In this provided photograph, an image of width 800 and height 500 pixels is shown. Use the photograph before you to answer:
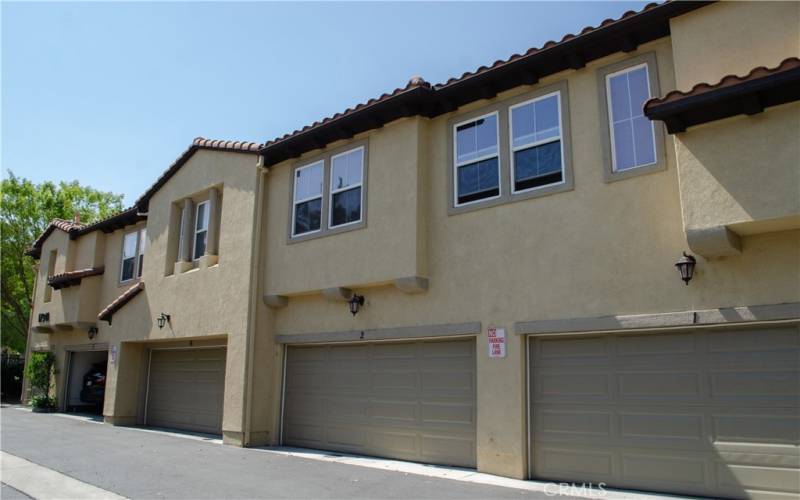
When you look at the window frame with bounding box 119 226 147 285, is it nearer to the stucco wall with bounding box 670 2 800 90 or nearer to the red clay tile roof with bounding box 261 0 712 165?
the red clay tile roof with bounding box 261 0 712 165

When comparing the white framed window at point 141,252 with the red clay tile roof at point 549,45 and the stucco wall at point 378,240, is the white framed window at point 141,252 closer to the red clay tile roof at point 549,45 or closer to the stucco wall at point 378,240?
the stucco wall at point 378,240

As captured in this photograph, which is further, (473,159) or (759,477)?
(473,159)

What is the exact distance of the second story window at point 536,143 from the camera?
9320 mm

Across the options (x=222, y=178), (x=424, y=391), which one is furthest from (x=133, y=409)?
(x=424, y=391)

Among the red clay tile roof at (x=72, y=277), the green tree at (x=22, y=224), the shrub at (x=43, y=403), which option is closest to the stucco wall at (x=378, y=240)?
the red clay tile roof at (x=72, y=277)

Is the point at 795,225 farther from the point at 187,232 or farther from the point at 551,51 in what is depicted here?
the point at 187,232

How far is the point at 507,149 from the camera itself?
32.2 feet

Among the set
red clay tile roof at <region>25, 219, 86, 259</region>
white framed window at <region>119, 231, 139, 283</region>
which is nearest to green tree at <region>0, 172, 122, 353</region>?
red clay tile roof at <region>25, 219, 86, 259</region>

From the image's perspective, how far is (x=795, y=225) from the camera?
269 inches

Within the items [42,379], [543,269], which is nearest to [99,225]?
[42,379]

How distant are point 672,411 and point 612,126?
4095 millimetres

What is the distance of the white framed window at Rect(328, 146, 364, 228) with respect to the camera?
11.6 metres

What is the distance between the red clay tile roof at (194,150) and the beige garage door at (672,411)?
27.1ft

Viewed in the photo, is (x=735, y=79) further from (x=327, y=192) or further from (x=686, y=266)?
(x=327, y=192)
